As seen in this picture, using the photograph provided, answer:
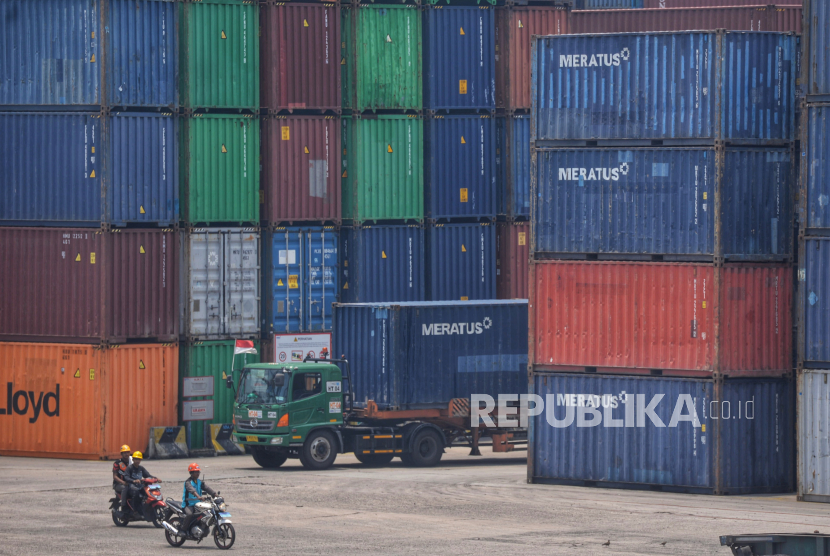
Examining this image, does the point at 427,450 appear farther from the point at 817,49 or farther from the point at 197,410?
the point at 817,49

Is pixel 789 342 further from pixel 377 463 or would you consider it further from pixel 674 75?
pixel 377 463

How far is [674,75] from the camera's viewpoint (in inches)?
1121

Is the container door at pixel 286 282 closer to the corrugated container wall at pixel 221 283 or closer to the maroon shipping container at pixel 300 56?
the corrugated container wall at pixel 221 283

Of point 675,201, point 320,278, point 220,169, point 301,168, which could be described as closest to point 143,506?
point 675,201

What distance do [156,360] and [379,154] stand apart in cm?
975

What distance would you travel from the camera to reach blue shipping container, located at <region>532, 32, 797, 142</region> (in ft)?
92.3

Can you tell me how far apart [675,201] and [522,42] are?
15.3m

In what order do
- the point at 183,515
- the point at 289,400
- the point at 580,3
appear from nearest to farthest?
the point at 183,515
the point at 289,400
the point at 580,3

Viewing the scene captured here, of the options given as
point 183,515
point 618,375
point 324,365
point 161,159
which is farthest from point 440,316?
point 183,515

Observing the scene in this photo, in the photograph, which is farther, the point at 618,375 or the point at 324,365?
the point at 324,365

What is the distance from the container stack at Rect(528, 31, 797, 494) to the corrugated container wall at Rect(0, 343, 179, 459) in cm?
1345

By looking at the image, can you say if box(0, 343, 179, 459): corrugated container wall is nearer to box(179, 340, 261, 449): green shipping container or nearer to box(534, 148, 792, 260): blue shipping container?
box(179, 340, 261, 449): green shipping container

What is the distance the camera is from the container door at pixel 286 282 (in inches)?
1561

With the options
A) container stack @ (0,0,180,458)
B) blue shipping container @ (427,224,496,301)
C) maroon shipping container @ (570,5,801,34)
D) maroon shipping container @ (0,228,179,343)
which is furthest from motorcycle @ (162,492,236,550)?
maroon shipping container @ (570,5,801,34)
